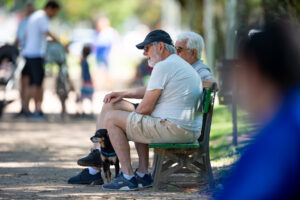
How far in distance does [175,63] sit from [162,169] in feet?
3.61

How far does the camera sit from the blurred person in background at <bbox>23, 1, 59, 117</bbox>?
14938 millimetres

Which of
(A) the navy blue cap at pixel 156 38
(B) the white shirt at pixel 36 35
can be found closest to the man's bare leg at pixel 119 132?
(A) the navy blue cap at pixel 156 38

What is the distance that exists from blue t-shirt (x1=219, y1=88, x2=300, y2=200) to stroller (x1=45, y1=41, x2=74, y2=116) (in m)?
12.2

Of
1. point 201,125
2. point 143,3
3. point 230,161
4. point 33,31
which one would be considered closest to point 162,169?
point 201,125

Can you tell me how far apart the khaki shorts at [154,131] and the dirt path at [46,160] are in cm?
47

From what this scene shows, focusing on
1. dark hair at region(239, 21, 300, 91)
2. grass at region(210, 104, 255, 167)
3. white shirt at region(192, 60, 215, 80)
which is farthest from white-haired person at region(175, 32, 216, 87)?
dark hair at region(239, 21, 300, 91)

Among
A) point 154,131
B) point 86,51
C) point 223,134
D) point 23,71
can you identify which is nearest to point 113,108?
point 154,131

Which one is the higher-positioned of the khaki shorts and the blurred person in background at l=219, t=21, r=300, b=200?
the blurred person in background at l=219, t=21, r=300, b=200

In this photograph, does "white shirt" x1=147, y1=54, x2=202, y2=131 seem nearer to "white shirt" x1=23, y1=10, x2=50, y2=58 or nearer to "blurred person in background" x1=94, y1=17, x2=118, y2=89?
"white shirt" x1=23, y1=10, x2=50, y2=58

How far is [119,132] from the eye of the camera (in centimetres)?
635

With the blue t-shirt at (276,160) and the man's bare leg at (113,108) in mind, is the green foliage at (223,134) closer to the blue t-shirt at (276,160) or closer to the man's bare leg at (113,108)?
the man's bare leg at (113,108)

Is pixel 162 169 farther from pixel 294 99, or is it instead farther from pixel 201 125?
pixel 294 99

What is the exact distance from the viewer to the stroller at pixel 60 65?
51.2ft

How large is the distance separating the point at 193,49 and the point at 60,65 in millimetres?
8889
